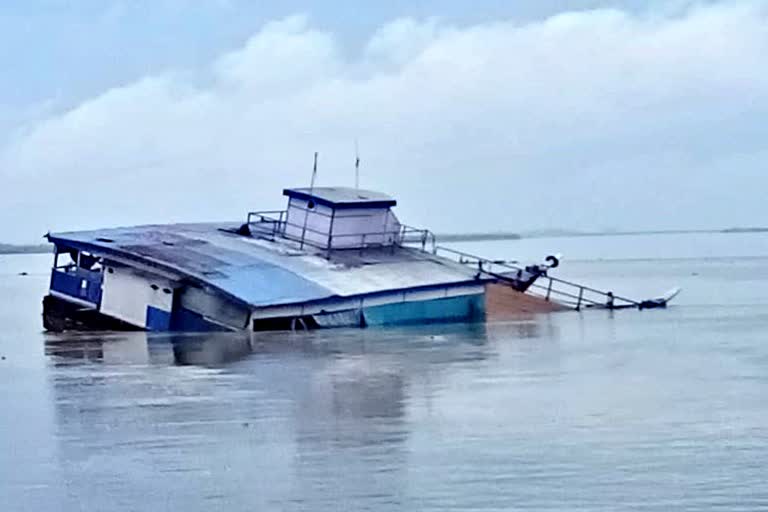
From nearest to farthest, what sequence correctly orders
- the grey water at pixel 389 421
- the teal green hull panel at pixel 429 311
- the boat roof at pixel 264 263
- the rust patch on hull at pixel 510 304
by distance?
the grey water at pixel 389 421, the boat roof at pixel 264 263, the teal green hull panel at pixel 429 311, the rust patch on hull at pixel 510 304

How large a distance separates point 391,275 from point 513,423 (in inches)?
931

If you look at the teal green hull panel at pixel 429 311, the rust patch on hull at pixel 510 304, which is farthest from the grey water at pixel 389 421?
the rust patch on hull at pixel 510 304

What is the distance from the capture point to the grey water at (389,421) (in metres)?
18.6

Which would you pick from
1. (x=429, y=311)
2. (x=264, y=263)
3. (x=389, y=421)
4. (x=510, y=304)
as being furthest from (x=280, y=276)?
(x=389, y=421)

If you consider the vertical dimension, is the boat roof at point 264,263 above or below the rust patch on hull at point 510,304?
above

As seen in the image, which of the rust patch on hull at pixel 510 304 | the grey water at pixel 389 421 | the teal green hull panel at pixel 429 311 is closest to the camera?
the grey water at pixel 389 421

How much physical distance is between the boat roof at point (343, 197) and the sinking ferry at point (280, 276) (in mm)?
43

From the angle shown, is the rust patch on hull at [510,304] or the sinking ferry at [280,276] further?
the rust patch on hull at [510,304]

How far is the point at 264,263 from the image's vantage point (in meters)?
46.5

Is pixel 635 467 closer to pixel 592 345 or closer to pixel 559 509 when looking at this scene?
pixel 559 509

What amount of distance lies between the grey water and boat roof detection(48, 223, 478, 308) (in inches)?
52.0

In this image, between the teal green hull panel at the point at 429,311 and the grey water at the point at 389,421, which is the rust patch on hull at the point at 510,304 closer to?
the teal green hull panel at the point at 429,311

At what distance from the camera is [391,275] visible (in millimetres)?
47750

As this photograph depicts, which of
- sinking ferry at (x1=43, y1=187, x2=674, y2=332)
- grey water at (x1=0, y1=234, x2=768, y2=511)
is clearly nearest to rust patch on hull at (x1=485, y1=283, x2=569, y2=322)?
sinking ferry at (x1=43, y1=187, x2=674, y2=332)
